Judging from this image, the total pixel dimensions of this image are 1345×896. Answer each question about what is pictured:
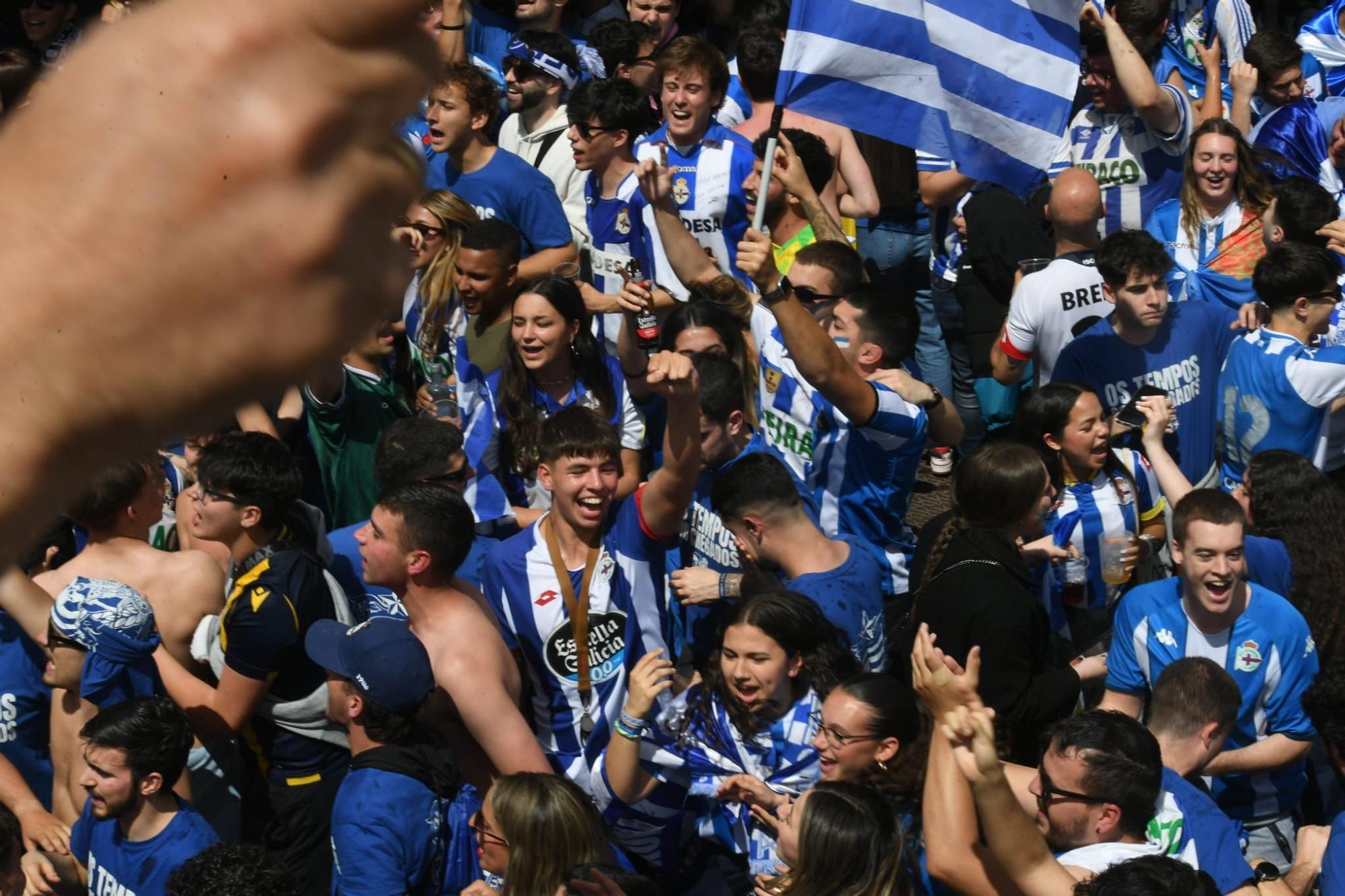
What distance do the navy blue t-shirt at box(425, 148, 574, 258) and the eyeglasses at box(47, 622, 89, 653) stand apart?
3.32m

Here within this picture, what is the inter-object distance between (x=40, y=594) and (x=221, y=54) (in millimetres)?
4752

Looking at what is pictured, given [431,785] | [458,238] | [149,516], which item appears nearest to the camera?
[431,785]

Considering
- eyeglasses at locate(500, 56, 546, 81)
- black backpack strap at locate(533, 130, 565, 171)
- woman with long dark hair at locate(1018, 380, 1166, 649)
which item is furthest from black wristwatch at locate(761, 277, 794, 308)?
eyeglasses at locate(500, 56, 546, 81)

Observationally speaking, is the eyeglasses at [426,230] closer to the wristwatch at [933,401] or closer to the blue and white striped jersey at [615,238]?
the blue and white striped jersey at [615,238]

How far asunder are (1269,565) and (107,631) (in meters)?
3.90

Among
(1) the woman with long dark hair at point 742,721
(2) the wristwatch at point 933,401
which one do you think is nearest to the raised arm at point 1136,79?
(2) the wristwatch at point 933,401

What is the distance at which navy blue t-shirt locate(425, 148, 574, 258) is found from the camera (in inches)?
289

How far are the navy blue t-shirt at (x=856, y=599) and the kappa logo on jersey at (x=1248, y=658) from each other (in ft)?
3.79

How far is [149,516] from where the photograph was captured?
16.7 ft

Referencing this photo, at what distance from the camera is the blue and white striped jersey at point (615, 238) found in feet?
24.1

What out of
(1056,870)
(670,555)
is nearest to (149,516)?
(670,555)

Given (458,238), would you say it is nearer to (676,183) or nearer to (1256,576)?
(676,183)

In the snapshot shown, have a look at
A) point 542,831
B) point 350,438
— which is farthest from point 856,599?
point 350,438

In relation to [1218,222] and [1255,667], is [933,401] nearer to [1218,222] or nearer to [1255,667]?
[1255,667]
